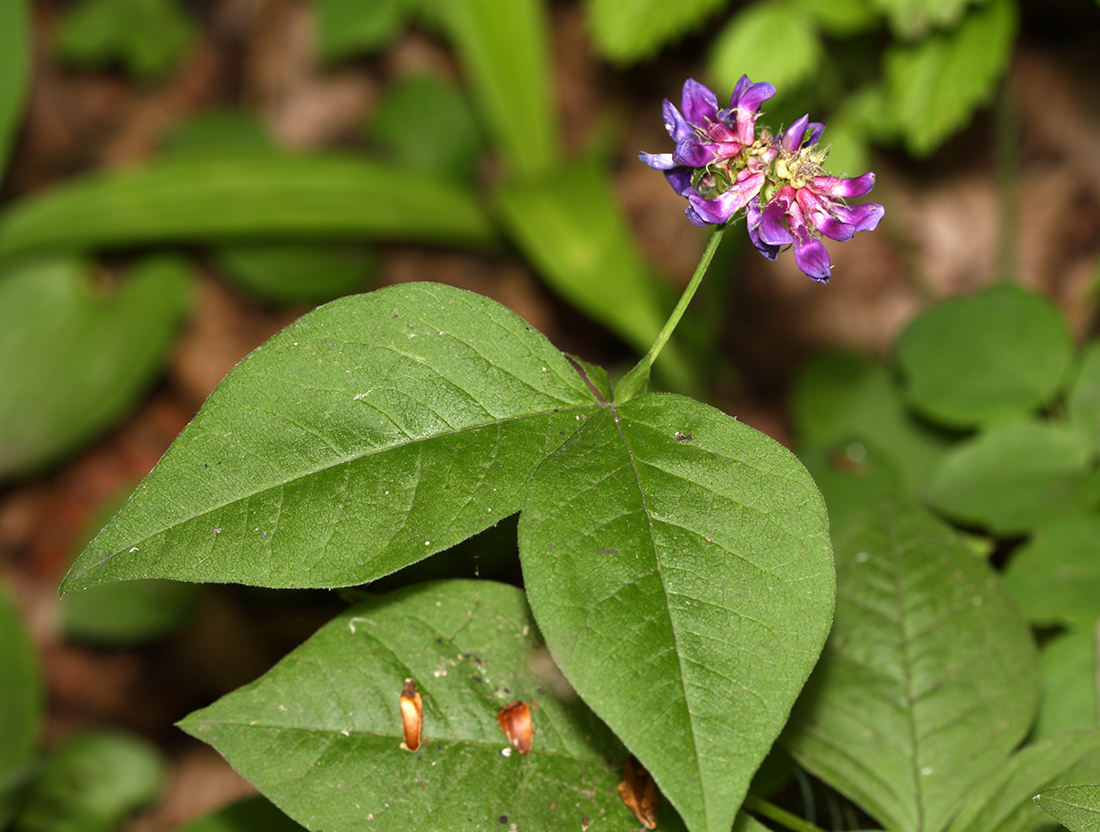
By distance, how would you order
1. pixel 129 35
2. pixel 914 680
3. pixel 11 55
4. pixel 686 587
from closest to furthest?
1. pixel 686 587
2. pixel 914 680
3. pixel 11 55
4. pixel 129 35

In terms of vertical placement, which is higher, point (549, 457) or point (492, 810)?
point (549, 457)

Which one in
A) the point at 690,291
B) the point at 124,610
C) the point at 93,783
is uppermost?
the point at 690,291

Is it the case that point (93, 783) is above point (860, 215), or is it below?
below

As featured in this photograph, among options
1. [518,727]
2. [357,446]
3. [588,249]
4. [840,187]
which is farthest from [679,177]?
[588,249]

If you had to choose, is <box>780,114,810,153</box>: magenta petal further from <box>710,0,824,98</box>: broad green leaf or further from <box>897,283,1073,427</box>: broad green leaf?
<box>710,0,824,98</box>: broad green leaf

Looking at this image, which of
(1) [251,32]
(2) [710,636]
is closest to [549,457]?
(2) [710,636]

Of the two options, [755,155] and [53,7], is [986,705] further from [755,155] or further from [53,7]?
[53,7]

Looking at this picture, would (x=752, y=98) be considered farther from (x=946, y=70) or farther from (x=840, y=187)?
(x=946, y=70)

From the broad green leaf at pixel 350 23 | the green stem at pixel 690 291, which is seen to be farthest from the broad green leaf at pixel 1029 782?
the broad green leaf at pixel 350 23
